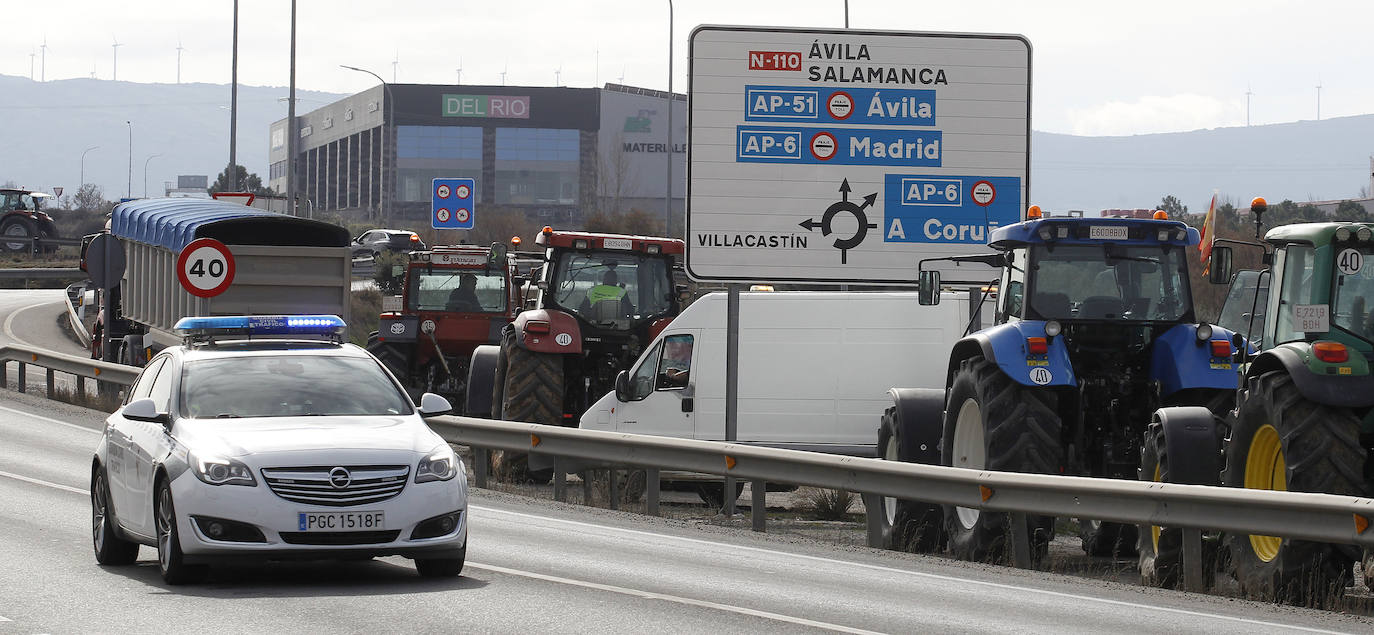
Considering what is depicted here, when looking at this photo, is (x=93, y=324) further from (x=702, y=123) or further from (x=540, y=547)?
(x=540, y=547)

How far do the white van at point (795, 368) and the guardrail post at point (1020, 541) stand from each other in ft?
15.7

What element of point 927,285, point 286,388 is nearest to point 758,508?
point 927,285

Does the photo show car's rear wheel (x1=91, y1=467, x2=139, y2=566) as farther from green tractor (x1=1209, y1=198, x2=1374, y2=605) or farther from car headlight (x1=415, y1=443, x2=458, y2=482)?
green tractor (x1=1209, y1=198, x2=1374, y2=605)

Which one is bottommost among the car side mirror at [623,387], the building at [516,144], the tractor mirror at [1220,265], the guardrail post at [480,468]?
the guardrail post at [480,468]

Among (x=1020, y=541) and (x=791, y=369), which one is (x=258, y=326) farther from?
(x=791, y=369)

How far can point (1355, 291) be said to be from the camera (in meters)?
10.8

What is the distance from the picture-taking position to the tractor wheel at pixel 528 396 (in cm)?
1927

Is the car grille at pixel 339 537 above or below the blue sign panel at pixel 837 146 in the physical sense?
below

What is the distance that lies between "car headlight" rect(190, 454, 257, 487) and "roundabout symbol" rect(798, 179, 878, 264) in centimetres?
899

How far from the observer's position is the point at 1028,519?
12883 millimetres

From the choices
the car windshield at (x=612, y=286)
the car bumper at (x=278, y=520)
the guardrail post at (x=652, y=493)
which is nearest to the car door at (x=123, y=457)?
the car bumper at (x=278, y=520)

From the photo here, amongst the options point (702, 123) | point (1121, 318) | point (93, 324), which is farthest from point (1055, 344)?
point (93, 324)

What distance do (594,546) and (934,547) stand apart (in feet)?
9.00

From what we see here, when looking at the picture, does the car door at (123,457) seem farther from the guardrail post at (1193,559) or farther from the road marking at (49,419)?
the road marking at (49,419)
